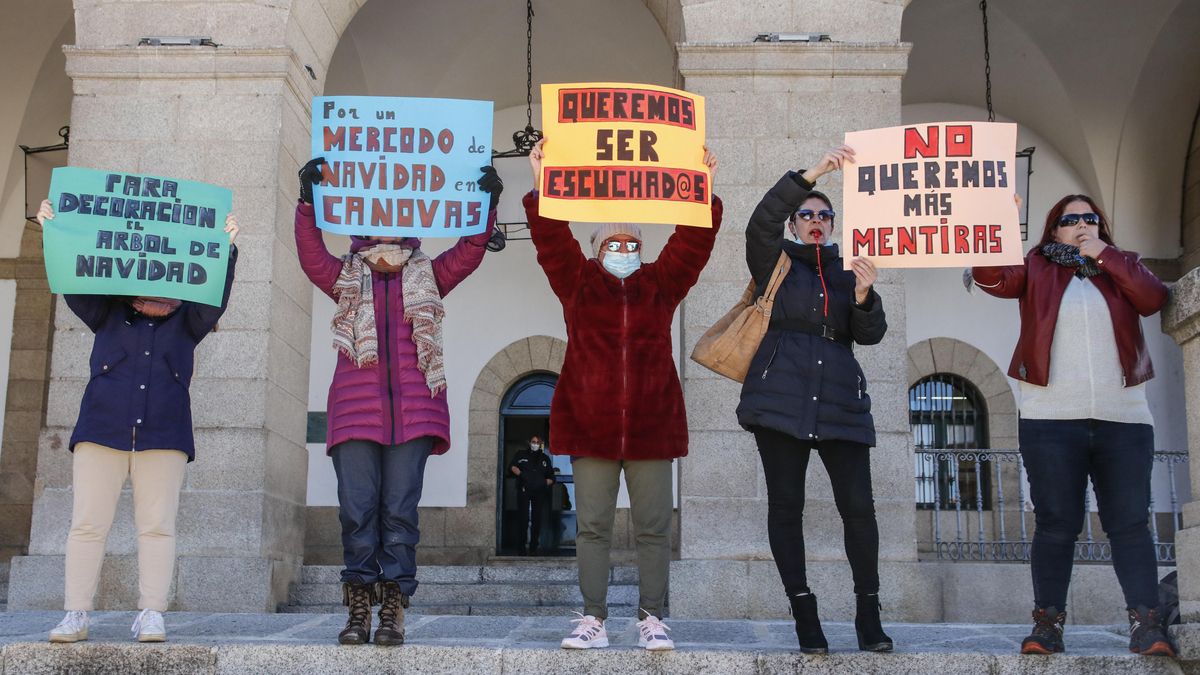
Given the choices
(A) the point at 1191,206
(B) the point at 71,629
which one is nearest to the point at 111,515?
(B) the point at 71,629

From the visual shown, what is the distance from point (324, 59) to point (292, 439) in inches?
112

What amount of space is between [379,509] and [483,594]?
142 inches

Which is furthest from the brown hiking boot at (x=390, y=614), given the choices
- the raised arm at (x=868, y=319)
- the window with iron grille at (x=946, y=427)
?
the window with iron grille at (x=946, y=427)

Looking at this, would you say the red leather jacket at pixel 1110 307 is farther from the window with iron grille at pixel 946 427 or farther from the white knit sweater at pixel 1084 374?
the window with iron grille at pixel 946 427

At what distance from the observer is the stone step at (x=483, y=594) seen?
26.8 ft

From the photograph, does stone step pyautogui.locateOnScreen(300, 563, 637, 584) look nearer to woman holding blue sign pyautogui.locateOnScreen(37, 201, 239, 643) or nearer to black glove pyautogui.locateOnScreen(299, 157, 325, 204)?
woman holding blue sign pyautogui.locateOnScreen(37, 201, 239, 643)

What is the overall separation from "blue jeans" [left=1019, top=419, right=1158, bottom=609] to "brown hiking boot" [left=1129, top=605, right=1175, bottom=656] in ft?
0.12

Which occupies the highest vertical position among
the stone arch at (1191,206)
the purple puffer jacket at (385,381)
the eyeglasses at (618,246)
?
the stone arch at (1191,206)

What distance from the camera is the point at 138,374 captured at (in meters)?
4.95

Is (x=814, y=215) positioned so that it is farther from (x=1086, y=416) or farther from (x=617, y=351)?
(x=1086, y=416)

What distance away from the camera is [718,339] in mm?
4805

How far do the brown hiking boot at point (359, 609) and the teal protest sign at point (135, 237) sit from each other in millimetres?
1410

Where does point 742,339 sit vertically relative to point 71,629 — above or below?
above

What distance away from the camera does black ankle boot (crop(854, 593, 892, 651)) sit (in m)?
4.53
